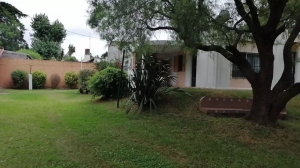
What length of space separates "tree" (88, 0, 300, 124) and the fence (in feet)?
50.3

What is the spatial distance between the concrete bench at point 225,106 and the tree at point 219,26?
3.25 feet

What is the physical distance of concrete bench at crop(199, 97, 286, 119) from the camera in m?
8.72

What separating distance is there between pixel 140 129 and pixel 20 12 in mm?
5299

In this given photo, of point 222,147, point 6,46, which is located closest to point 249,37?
point 222,147

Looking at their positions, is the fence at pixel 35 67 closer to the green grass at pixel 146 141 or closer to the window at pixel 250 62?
the window at pixel 250 62

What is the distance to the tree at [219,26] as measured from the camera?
680cm

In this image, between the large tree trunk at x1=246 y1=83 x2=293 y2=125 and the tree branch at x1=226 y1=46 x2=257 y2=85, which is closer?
the large tree trunk at x1=246 y1=83 x2=293 y2=125

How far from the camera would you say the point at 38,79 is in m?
22.8

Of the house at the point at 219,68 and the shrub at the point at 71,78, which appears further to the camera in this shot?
the shrub at the point at 71,78

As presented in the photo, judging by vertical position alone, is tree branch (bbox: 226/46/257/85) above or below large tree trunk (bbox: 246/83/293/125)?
above

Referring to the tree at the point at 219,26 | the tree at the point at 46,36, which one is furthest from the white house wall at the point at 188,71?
the tree at the point at 46,36

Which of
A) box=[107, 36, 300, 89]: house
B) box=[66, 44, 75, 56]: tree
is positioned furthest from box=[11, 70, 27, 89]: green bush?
box=[66, 44, 75, 56]: tree

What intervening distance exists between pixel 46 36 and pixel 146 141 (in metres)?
36.9

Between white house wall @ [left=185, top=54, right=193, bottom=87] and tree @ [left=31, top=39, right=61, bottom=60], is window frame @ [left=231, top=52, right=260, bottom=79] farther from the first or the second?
tree @ [left=31, top=39, right=61, bottom=60]
